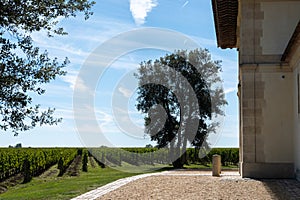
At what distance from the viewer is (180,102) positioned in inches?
1084

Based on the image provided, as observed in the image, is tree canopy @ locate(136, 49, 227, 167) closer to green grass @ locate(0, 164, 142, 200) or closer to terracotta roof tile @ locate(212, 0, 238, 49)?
terracotta roof tile @ locate(212, 0, 238, 49)

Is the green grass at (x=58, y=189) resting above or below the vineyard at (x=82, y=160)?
below

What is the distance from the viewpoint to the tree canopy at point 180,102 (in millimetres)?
27516

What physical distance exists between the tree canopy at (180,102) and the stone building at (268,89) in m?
13.2

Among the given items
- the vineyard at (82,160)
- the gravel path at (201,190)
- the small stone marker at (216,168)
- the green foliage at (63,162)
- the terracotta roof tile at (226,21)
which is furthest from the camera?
the vineyard at (82,160)

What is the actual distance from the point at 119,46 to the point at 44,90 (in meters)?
16.6

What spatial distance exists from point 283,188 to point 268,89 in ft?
12.9

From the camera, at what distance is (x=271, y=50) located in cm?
1434

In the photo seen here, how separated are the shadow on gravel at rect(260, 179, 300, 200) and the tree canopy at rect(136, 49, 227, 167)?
14334 mm

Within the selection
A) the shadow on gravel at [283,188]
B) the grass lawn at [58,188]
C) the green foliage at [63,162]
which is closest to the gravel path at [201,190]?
the shadow on gravel at [283,188]

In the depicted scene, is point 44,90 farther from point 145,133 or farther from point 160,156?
point 160,156

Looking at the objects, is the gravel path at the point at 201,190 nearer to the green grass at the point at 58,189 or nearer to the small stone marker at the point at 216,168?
the green grass at the point at 58,189

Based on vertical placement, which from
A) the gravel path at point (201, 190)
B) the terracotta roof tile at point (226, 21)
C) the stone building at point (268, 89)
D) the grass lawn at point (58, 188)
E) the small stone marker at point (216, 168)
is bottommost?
the grass lawn at point (58, 188)

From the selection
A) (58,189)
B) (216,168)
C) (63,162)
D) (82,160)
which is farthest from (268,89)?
(82,160)
